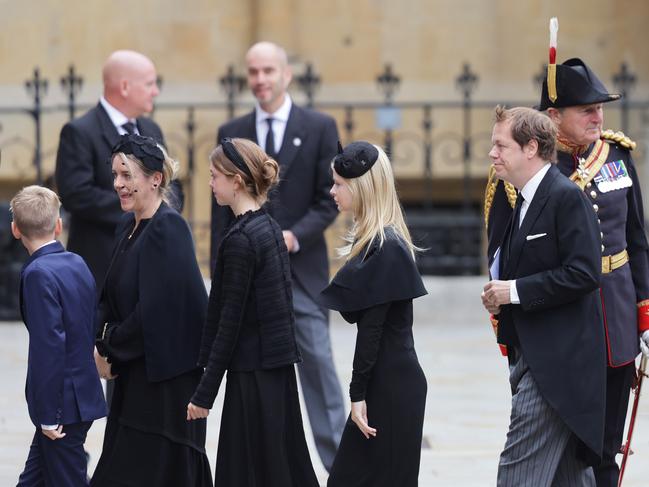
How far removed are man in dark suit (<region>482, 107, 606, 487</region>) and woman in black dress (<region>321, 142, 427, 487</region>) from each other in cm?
32

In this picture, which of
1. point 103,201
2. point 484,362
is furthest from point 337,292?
point 484,362

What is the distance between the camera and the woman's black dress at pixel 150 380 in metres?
5.32

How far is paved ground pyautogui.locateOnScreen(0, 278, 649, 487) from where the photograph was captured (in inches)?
262

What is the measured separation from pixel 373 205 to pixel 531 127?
63 cm

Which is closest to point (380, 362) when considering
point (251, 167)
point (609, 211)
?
point (251, 167)

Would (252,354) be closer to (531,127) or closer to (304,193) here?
(531,127)

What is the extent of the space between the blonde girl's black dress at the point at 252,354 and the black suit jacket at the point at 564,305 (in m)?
0.88

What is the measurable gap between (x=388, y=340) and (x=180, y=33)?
9.02 m

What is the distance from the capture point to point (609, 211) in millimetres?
5375

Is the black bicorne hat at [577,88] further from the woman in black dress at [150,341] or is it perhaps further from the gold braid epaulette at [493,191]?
the woman in black dress at [150,341]

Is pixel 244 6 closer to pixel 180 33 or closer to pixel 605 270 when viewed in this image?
pixel 180 33

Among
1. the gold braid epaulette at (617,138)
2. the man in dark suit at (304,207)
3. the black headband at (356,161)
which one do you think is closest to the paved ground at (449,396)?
the man in dark suit at (304,207)

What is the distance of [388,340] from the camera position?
16.3 feet

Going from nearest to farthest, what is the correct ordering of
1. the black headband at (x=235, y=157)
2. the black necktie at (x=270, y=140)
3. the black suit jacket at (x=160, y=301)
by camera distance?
1. the black headband at (x=235, y=157)
2. the black suit jacket at (x=160, y=301)
3. the black necktie at (x=270, y=140)
